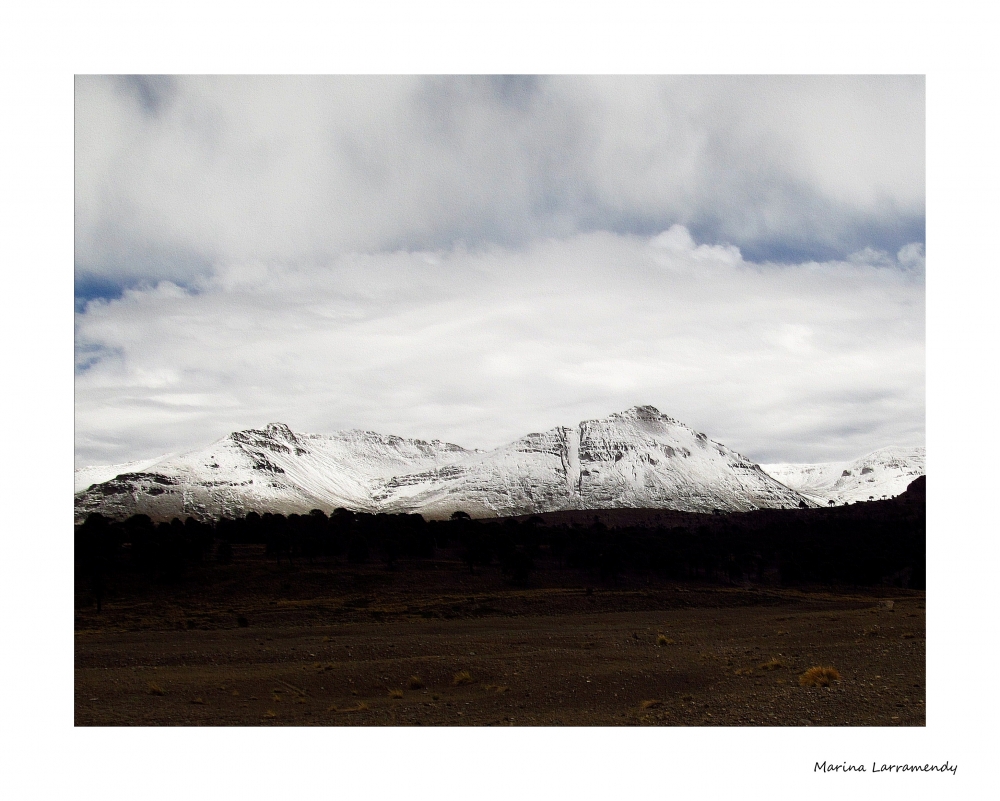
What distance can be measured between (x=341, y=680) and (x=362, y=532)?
45887 millimetres

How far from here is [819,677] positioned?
582 inches

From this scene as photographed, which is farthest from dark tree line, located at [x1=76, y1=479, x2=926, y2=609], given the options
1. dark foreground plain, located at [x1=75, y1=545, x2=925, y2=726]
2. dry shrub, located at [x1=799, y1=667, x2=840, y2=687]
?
dry shrub, located at [x1=799, y1=667, x2=840, y2=687]

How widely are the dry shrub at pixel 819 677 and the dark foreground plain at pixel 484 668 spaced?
0.23 metres

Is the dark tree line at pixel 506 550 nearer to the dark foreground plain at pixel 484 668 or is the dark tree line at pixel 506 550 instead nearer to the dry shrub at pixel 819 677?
the dark foreground plain at pixel 484 668

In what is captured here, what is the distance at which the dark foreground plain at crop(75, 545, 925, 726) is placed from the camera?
45.0 feet

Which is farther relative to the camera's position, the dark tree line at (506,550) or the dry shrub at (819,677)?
the dark tree line at (506,550)

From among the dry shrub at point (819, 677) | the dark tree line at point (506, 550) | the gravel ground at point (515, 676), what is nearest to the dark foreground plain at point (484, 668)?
the gravel ground at point (515, 676)

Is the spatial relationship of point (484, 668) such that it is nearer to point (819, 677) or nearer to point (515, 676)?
point (515, 676)

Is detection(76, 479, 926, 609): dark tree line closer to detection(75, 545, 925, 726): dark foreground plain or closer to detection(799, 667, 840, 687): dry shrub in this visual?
detection(75, 545, 925, 726): dark foreground plain

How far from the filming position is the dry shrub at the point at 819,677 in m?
14.5

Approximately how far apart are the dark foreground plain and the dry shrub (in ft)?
0.75

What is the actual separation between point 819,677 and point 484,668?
24.9 ft

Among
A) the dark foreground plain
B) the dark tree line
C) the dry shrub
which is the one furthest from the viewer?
the dark tree line
